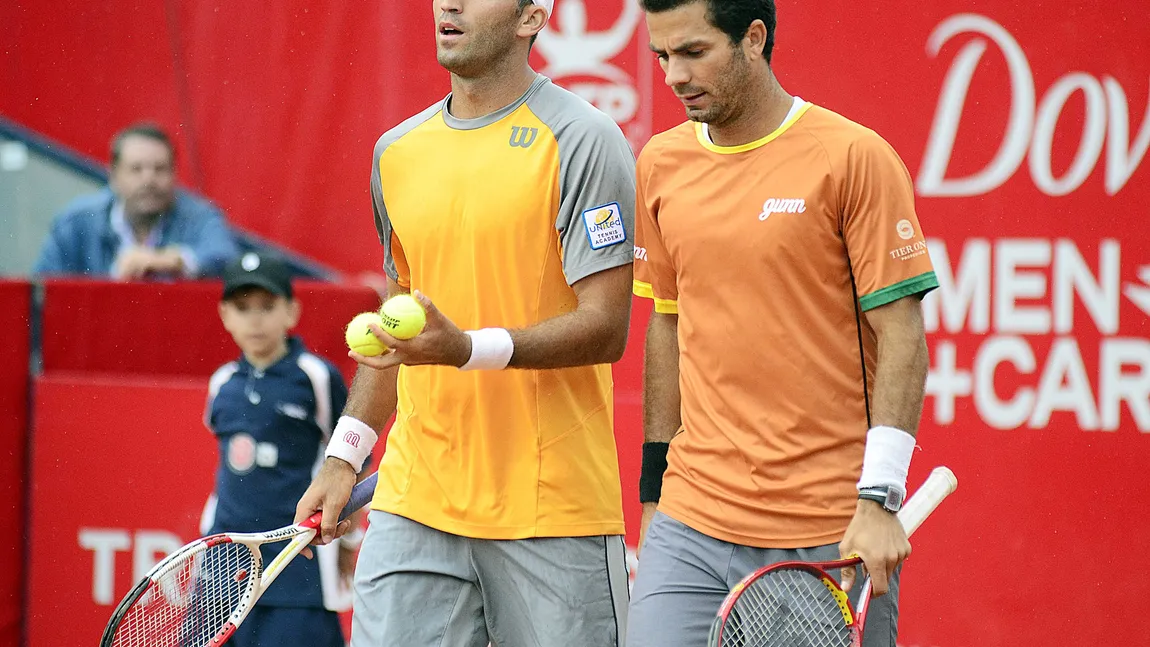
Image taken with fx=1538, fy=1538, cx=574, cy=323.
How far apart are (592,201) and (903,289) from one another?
82cm

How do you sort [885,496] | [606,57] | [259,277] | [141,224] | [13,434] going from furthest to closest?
[141,224] → [13,434] → [606,57] → [259,277] → [885,496]

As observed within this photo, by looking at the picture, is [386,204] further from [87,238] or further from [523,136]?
[87,238]

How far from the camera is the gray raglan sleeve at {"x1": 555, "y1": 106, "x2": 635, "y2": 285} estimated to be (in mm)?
3578

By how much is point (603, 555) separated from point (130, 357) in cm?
319

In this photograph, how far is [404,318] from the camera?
10.3 feet

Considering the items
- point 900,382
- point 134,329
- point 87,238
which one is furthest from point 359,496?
point 87,238

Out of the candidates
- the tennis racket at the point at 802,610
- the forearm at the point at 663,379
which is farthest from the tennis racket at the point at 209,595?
the tennis racket at the point at 802,610

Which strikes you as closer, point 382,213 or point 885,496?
point 885,496

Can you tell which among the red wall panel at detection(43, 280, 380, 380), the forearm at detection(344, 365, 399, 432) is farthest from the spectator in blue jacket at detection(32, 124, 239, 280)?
the forearm at detection(344, 365, 399, 432)

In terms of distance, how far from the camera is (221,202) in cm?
664

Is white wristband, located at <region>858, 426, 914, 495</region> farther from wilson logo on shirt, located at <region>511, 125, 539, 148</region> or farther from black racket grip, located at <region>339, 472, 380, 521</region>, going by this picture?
black racket grip, located at <region>339, 472, 380, 521</region>

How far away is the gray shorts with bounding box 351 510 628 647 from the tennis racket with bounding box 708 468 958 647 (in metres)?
0.58

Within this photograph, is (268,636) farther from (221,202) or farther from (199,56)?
(199,56)

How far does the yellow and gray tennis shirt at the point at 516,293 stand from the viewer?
11.8 ft
